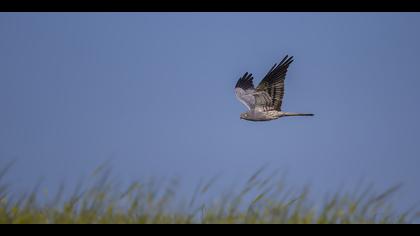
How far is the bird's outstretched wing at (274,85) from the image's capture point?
13.9m

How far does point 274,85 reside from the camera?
552 inches

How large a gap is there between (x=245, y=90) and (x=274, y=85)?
84cm

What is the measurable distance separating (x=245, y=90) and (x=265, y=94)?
0.62 metres

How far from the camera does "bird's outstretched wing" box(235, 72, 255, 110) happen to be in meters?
14.4

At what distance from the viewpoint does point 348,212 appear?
561 centimetres

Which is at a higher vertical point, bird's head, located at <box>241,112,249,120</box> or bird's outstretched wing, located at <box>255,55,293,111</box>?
bird's outstretched wing, located at <box>255,55,293,111</box>

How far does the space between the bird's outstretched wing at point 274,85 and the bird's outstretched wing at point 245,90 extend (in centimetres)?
29
